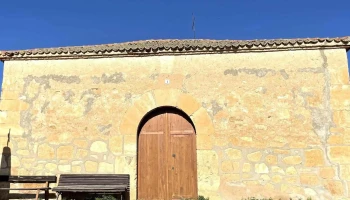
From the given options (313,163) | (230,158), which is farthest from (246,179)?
(313,163)

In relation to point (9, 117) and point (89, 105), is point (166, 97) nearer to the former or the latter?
point (89, 105)

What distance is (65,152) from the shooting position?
7.23 m

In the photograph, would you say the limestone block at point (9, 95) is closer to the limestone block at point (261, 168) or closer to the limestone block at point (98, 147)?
the limestone block at point (98, 147)

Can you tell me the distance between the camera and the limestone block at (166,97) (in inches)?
283

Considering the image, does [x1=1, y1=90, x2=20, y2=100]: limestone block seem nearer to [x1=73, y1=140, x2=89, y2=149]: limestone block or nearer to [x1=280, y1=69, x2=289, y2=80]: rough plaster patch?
[x1=73, y1=140, x2=89, y2=149]: limestone block

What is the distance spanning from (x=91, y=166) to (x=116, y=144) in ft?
2.17

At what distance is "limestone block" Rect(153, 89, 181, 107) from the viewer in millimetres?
7199

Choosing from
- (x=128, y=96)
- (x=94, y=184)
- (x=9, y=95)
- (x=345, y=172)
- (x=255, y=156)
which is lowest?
(x=94, y=184)

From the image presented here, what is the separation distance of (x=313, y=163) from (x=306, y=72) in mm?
1774

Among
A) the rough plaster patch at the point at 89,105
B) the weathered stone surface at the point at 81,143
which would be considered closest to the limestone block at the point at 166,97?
the rough plaster patch at the point at 89,105

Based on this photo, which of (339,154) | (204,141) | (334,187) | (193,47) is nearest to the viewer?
(334,187)

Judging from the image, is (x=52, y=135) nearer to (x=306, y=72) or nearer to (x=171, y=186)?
(x=171, y=186)

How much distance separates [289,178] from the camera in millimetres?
6703

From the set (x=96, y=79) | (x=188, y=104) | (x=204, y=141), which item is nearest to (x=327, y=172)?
(x=204, y=141)
